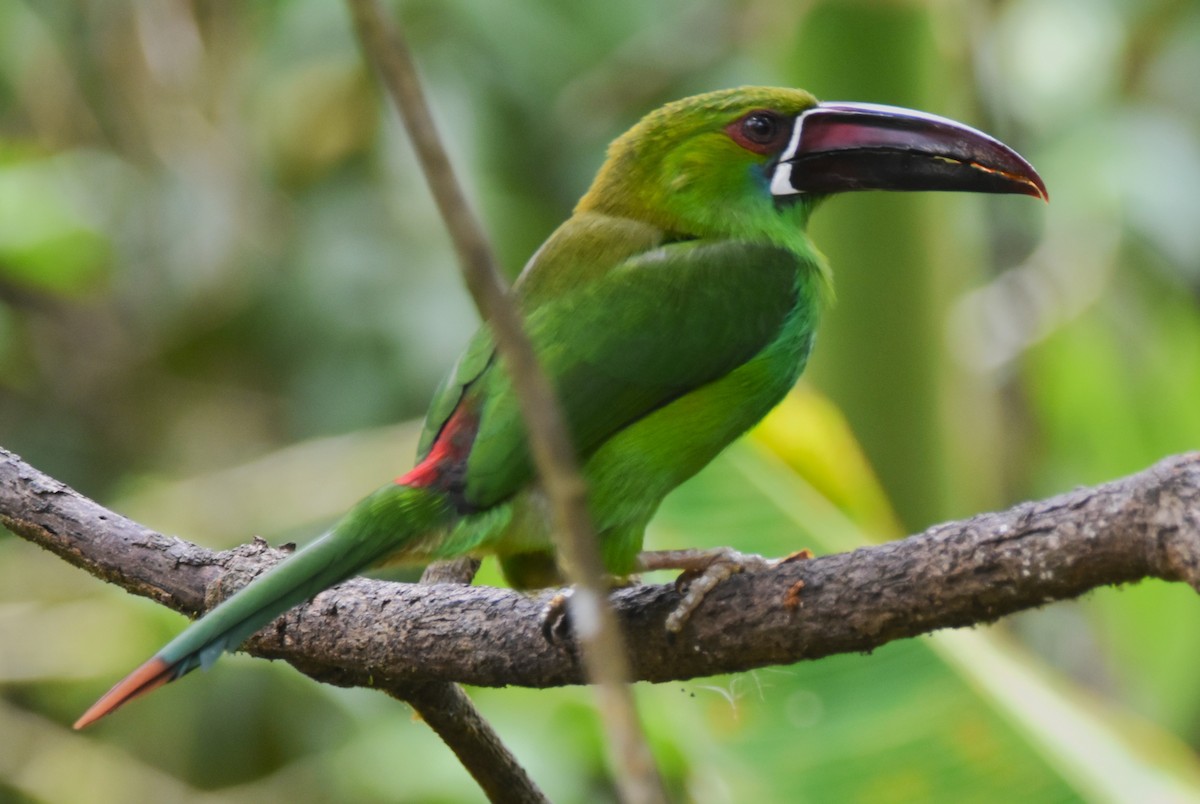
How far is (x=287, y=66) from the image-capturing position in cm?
555

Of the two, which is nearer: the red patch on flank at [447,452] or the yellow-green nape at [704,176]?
the red patch on flank at [447,452]

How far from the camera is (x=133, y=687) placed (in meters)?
1.70

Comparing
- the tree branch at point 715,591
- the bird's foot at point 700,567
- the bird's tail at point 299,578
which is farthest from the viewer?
the bird's foot at point 700,567

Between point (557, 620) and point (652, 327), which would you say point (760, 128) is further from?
point (557, 620)

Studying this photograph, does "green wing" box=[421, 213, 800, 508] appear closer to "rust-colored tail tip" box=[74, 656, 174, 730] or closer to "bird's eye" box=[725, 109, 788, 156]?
"bird's eye" box=[725, 109, 788, 156]

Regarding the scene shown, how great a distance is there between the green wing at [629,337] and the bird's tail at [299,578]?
0.55 ft

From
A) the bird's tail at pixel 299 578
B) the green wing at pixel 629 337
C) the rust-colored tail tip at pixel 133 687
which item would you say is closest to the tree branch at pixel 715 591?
the bird's tail at pixel 299 578

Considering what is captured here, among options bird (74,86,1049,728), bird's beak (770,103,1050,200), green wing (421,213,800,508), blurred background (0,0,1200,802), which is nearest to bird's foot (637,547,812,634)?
bird (74,86,1049,728)

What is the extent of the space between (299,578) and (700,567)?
0.61 meters

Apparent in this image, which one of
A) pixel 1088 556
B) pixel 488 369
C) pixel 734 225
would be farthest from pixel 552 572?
pixel 1088 556

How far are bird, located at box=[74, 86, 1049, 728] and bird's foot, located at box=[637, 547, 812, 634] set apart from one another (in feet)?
0.42

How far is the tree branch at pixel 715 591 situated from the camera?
63.0 inches

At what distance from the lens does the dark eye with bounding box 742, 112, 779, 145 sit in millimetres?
2785

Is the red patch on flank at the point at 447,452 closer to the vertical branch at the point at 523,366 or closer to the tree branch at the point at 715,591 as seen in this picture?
the tree branch at the point at 715,591
